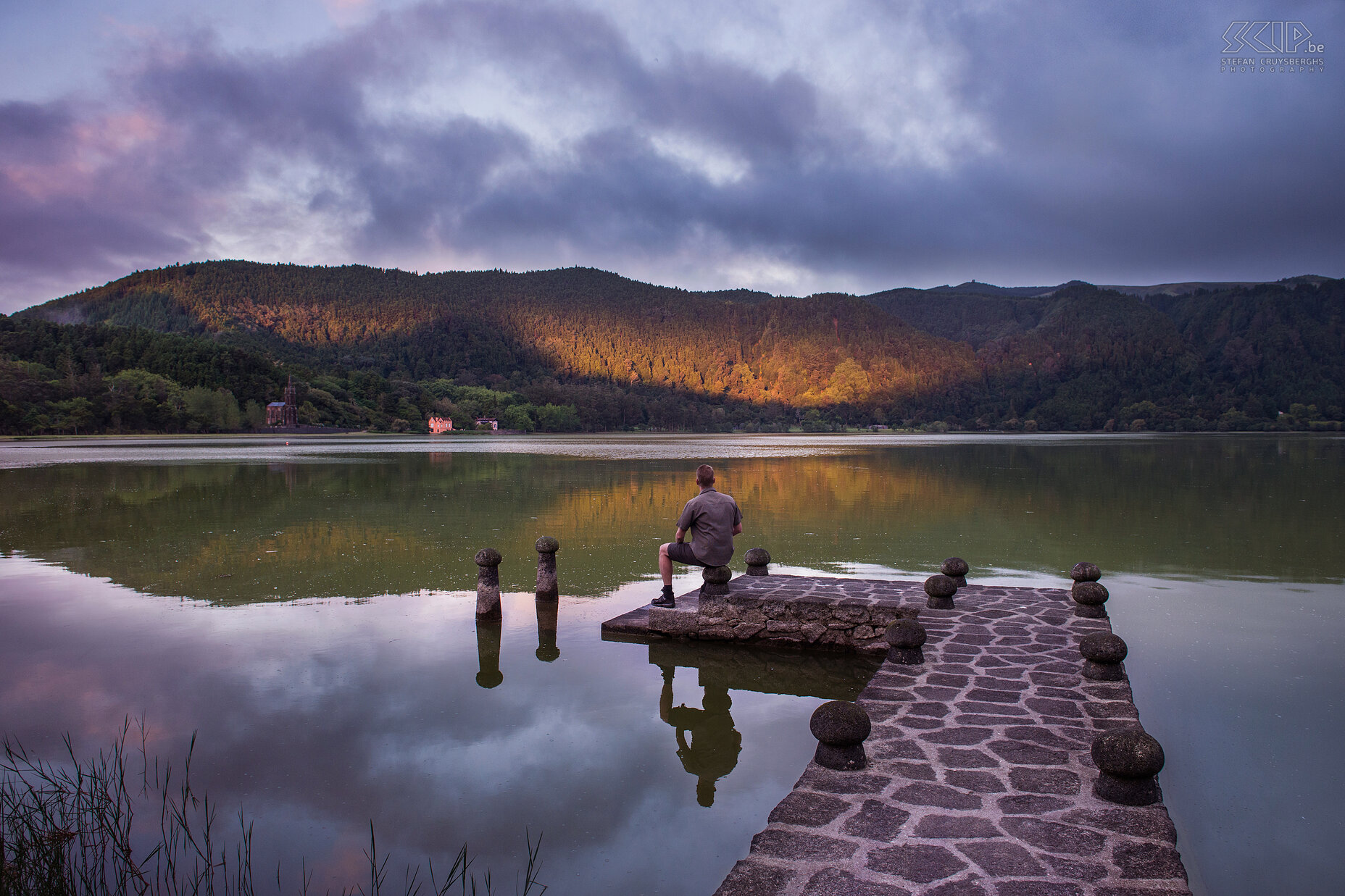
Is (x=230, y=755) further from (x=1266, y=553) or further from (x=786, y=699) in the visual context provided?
(x=1266, y=553)

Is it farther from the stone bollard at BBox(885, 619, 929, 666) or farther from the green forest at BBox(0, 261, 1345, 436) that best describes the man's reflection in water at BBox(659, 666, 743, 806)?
the green forest at BBox(0, 261, 1345, 436)

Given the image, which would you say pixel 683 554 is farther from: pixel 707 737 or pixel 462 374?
pixel 462 374

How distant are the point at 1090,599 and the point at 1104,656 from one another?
234 cm

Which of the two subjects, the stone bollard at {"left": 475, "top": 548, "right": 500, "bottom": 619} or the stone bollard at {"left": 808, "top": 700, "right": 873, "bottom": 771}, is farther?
the stone bollard at {"left": 475, "top": 548, "right": 500, "bottom": 619}

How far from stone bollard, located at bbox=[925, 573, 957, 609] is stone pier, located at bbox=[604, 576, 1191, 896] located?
1.18 m

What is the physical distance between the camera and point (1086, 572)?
8.42 meters

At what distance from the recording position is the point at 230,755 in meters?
5.55

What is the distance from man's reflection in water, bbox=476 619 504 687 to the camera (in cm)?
743

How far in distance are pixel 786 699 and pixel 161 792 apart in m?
4.80

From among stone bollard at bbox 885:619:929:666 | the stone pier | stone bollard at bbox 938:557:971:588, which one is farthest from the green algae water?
stone bollard at bbox 938:557:971:588

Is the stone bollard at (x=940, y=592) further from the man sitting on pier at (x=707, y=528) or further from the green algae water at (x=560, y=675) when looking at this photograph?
the man sitting on pier at (x=707, y=528)

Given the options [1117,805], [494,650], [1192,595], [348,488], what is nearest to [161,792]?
[494,650]

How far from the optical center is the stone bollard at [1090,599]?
26.5ft

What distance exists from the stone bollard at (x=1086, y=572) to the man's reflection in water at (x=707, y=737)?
4.11m
